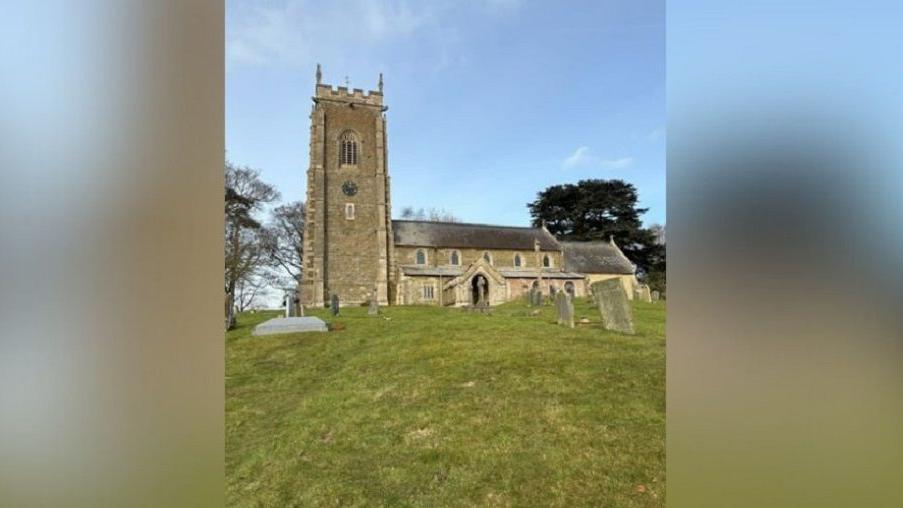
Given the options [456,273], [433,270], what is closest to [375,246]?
[433,270]

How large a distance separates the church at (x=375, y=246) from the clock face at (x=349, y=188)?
0.07 metres

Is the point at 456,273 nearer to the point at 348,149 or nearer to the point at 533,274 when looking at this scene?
the point at 533,274

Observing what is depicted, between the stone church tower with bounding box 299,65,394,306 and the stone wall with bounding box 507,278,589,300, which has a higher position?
the stone church tower with bounding box 299,65,394,306

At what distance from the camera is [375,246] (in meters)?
30.0

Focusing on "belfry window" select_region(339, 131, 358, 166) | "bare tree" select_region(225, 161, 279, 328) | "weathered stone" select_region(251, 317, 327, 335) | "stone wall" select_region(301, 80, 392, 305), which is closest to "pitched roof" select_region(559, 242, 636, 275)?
"stone wall" select_region(301, 80, 392, 305)

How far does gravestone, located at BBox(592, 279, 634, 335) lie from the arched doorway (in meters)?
18.9

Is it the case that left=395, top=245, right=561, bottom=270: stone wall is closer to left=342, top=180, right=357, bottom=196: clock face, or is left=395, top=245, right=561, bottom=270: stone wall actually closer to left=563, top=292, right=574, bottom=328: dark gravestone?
left=342, top=180, right=357, bottom=196: clock face

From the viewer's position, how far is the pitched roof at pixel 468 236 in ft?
105

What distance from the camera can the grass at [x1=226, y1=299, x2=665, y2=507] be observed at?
2.64 m

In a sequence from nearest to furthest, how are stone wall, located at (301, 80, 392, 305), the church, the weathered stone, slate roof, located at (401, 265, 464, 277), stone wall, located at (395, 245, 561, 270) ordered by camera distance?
the weathered stone, the church, stone wall, located at (301, 80, 392, 305), slate roof, located at (401, 265, 464, 277), stone wall, located at (395, 245, 561, 270)

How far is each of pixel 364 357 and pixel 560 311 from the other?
5.30 meters
